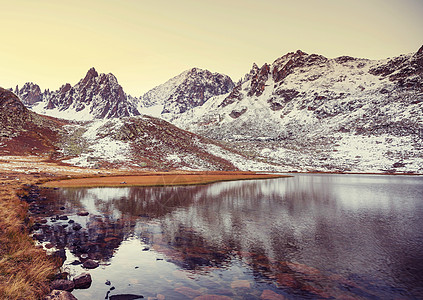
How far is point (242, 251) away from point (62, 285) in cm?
1228

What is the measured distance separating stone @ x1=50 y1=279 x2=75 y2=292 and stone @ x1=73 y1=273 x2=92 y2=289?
364mm

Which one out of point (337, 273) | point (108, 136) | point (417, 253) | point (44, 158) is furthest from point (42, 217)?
point (108, 136)

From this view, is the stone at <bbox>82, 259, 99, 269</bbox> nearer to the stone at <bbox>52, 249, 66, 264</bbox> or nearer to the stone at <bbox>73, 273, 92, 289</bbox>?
the stone at <bbox>52, 249, 66, 264</bbox>

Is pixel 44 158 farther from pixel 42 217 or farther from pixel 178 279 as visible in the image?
pixel 178 279

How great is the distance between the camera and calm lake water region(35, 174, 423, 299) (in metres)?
13.4

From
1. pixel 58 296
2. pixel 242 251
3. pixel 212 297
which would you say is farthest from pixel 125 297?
pixel 242 251

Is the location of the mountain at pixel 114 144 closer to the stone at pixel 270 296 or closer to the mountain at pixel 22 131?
the mountain at pixel 22 131

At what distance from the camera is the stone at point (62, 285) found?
1182 centimetres

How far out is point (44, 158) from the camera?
111 metres

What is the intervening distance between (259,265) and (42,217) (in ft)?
80.4

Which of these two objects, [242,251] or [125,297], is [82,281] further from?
[242,251]

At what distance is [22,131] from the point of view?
137 m

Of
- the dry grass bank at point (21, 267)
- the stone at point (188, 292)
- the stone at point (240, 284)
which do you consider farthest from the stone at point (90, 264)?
the stone at point (240, 284)

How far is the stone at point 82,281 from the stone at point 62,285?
36 cm
